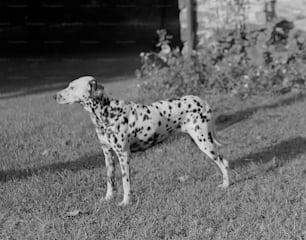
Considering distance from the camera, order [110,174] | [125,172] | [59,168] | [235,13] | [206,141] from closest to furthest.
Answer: [125,172], [110,174], [206,141], [59,168], [235,13]

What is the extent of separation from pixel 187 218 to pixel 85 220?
84 cm

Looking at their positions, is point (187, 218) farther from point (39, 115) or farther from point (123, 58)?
point (123, 58)

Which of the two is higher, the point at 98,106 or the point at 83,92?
the point at 83,92

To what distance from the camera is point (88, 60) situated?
742 inches

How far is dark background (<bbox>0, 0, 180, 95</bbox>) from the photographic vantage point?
16.8 m

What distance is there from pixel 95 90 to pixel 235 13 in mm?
6879

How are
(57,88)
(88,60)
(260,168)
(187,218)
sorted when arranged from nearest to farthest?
A: 1. (187,218)
2. (260,168)
3. (57,88)
4. (88,60)

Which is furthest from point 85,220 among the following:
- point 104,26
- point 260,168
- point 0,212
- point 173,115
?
point 104,26

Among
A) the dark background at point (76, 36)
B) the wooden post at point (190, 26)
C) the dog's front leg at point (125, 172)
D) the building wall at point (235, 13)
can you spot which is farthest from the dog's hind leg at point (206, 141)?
the dark background at point (76, 36)

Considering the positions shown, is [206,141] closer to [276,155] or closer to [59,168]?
[276,155]

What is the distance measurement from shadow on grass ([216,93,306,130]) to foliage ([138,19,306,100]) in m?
0.52

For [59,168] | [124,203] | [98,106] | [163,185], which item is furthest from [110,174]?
[59,168]

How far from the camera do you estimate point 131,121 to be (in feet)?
17.6

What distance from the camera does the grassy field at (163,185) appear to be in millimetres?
4715
